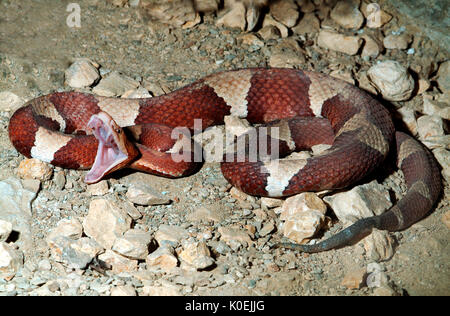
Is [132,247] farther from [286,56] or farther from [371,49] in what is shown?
[371,49]

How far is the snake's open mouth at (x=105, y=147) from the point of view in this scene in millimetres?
4387

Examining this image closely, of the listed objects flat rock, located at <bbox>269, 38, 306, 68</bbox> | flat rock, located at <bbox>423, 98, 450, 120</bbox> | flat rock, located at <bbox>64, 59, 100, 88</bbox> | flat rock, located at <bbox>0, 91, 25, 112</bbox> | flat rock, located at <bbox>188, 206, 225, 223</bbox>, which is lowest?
flat rock, located at <bbox>188, 206, 225, 223</bbox>

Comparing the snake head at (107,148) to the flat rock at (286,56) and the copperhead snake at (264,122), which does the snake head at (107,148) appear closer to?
the copperhead snake at (264,122)

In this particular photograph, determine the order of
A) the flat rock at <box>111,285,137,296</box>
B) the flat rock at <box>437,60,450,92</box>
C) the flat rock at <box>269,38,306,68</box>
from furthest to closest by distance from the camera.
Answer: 1. the flat rock at <box>437,60,450,92</box>
2. the flat rock at <box>269,38,306,68</box>
3. the flat rock at <box>111,285,137,296</box>

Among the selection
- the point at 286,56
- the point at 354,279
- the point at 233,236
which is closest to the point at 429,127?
the point at 286,56

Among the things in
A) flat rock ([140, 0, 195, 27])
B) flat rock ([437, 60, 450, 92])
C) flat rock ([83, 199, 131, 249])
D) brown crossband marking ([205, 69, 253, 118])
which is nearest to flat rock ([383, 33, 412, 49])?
flat rock ([437, 60, 450, 92])

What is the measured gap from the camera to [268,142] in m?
4.98

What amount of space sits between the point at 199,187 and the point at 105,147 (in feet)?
2.97

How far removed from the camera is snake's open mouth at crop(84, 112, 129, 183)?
4.39 meters

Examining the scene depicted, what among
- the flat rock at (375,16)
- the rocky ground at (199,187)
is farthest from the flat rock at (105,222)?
the flat rock at (375,16)

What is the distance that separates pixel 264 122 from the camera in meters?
5.62

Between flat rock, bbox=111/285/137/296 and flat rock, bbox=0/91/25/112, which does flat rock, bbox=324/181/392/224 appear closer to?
flat rock, bbox=111/285/137/296
